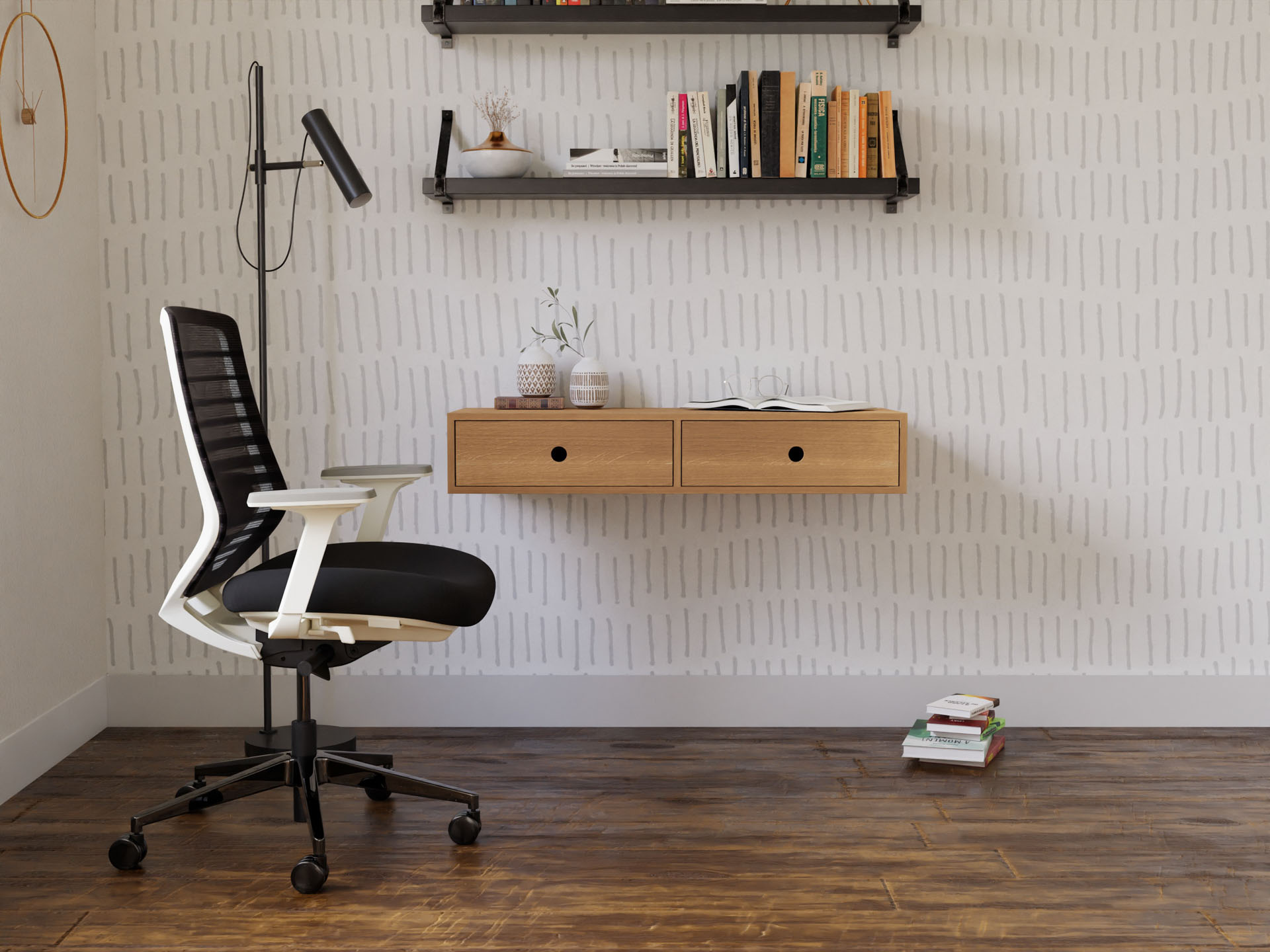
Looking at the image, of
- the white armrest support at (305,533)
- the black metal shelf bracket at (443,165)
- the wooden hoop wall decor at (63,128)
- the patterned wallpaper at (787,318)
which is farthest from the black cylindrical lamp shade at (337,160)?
the white armrest support at (305,533)

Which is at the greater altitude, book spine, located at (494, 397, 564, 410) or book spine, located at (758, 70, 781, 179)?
book spine, located at (758, 70, 781, 179)

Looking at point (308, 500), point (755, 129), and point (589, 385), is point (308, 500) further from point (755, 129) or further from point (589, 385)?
point (755, 129)

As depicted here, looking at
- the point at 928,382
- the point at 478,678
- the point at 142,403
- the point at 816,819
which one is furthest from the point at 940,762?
the point at 142,403

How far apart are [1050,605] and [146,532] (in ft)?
7.86

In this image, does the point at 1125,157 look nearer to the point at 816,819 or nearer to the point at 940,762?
the point at 940,762

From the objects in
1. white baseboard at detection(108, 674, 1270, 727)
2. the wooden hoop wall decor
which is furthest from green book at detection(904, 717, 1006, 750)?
the wooden hoop wall decor

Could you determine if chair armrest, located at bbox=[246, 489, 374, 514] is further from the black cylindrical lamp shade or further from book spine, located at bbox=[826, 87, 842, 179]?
book spine, located at bbox=[826, 87, 842, 179]

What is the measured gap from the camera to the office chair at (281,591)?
76.7 inches

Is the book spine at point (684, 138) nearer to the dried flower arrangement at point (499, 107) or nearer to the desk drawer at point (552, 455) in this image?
the dried flower arrangement at point (499, 107)

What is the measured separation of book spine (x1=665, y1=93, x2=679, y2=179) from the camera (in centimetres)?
275

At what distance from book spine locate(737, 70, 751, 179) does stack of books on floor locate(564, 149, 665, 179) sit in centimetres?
19

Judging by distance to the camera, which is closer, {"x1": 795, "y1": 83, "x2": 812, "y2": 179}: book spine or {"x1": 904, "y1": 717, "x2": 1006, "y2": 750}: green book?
{"x1": 904, "y1": 717, "x2": 1006, "y2": 750}: green book

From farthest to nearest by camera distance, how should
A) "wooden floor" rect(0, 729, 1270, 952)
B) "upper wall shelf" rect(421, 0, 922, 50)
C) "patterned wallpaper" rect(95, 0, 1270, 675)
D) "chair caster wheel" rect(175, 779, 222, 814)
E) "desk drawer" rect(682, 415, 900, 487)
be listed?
"patterned wallpaper" rect(95, 0, 1270, 675) → "upper wall shelf" rect(421, 0, 922, 50) → "desk drawer" rect(682, 415, 900, 487) → "chair caster wheel" rect(175, 779, 222, 814) → "wooden floor" rect(0, 729, 1270, 952)

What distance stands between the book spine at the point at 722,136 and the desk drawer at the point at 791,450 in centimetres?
66
